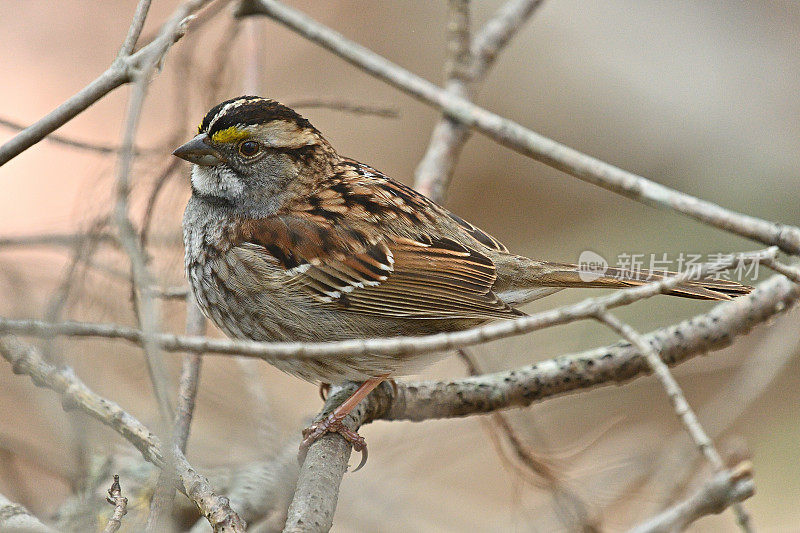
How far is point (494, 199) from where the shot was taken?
7223 mm

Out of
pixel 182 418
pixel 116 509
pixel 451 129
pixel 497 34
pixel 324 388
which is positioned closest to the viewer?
pixel 116 509

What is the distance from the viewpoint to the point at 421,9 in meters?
7.92

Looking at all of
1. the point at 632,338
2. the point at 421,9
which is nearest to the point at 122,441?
the point at 632,338

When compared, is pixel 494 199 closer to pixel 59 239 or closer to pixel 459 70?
pixel 459 70

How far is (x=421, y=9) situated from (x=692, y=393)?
162 inches

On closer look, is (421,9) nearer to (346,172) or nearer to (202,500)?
(346,172)

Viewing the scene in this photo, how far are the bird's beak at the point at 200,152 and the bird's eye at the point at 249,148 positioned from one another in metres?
0.08

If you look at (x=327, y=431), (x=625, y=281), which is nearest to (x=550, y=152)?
(x=625, y=281)

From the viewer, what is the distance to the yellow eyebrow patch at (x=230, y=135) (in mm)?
3201

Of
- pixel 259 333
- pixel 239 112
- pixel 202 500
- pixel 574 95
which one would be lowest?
pixel 202 500

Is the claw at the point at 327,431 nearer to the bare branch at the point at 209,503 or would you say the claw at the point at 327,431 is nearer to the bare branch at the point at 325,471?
the bare branch at the point at 325,471

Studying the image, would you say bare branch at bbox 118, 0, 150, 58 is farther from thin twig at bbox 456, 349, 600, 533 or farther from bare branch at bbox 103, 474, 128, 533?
thin twig at bbox 456, 349, 600, 533

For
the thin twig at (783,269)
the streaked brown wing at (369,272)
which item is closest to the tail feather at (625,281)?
the streaked brown wing at (369,272)

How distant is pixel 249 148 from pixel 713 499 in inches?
83.1
